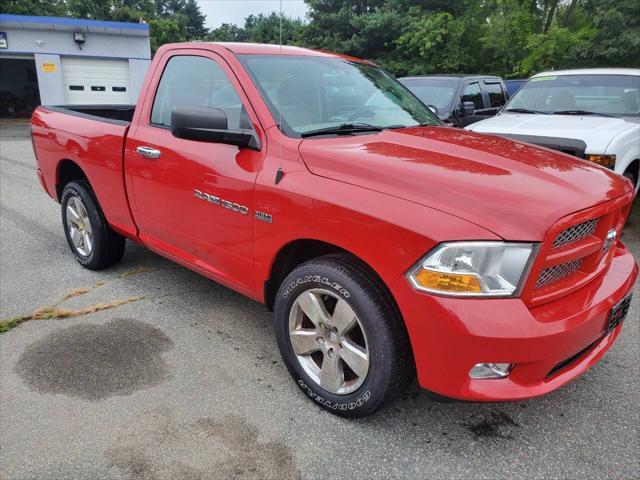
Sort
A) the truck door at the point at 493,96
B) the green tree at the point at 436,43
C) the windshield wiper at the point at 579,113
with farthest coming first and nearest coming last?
1. the green tree at the point at 436,43
2. the truck door at the point at 493,96
3. the windshield wiper at the point at 579,113

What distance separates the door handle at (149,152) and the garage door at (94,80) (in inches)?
826

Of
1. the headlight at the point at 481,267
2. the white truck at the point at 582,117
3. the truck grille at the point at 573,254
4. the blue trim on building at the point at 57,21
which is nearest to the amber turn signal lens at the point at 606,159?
the white truck at the point at 582,117

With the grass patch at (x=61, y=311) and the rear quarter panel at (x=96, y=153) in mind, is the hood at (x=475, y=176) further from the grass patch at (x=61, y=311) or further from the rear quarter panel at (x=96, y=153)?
the grass patch at (x=61, y=311)

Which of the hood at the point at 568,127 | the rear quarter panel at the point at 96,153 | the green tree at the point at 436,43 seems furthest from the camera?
the green tree at the point at 436,43

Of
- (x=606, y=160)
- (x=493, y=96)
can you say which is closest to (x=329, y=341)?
(x=606, y=160)

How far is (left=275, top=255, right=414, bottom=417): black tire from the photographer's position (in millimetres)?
2244

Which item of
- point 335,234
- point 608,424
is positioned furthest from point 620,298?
point 335,234

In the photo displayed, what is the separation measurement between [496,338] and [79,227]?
382 cm

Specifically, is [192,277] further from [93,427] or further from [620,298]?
[620,298]

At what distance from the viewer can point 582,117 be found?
5.79 meters

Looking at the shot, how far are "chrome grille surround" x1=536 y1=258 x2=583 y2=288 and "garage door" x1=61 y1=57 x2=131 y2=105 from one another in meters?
23.1

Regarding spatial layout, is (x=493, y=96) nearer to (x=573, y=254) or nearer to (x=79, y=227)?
(x=79, y=227)

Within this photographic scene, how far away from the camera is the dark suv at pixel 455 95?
7.67 meters

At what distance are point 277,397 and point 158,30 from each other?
156ft
